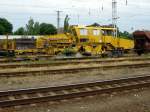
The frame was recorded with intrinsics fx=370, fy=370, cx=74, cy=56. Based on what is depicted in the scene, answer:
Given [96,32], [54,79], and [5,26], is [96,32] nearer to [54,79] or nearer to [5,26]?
[54,79]

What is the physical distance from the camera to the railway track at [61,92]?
1101cm

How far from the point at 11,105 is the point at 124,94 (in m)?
4.20

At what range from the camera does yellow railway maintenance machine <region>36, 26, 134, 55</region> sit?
31916mm

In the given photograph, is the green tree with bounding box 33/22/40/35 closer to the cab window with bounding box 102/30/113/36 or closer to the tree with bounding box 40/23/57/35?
the tree with bounding box 40/23/57/35

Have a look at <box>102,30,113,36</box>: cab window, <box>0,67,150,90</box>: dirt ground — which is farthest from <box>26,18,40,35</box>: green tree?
<box>0,67,150,90</box>: dirt ground

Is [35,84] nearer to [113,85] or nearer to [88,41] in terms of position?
[113,85]

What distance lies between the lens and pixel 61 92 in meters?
12.5

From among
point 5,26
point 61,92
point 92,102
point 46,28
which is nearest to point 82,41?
point 61,92

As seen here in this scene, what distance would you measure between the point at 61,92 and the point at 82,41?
778 inches

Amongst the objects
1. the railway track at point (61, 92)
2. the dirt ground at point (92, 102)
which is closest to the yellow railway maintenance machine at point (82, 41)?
the dirt ground at point (92, 102)

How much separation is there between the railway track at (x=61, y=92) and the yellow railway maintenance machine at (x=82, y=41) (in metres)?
17.2

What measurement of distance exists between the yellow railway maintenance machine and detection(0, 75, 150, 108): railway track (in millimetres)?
17156

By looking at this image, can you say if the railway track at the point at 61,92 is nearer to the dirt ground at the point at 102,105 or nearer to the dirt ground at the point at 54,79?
the dirt ground at the point at 102,105

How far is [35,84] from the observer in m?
15.5
